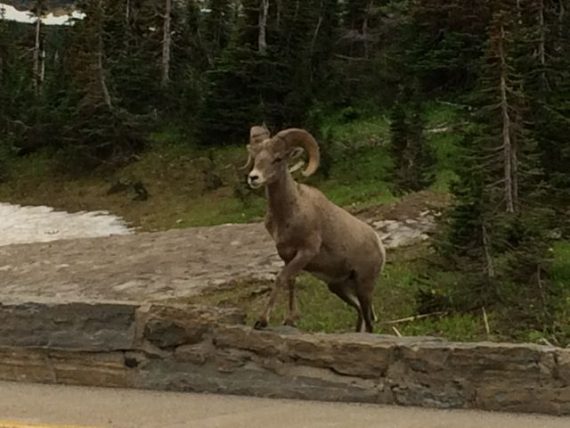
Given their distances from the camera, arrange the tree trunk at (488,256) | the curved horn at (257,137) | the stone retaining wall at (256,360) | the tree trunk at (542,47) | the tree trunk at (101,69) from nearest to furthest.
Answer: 1. the stone retaining wall at (256,360)
2. the curved horn at (257,137)
3. the tree trunk at (488,256)
4. the tree trunk at (542,47)
5. the tree trunk at (101,69)

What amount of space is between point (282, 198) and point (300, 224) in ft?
0.96

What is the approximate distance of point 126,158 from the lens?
130 ft

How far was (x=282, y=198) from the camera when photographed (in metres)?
9.80

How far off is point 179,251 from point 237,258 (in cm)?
149

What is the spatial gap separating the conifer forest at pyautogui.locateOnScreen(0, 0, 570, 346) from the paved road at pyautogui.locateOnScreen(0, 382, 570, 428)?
4.59 metres

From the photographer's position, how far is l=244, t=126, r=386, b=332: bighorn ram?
9.70 meters

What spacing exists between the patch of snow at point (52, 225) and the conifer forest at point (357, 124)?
2.85 ft

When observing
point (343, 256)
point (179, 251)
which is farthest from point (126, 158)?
point (343, 256)

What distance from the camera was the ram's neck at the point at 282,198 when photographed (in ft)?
32.0

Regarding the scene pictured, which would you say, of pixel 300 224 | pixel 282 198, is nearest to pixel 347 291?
pixel 300 224

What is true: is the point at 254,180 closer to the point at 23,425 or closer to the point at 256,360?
the point at 256,360

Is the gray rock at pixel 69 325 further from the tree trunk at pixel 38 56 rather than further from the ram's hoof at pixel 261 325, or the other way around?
the tree trunk at pixel 38 56

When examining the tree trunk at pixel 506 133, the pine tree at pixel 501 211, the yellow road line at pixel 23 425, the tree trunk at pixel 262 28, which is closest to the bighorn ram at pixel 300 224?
the yellow road line at pixel 23 425

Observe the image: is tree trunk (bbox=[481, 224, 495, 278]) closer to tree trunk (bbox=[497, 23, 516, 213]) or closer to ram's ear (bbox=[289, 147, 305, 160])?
tree trunk (bbox=[497, 23, 516, 213])
